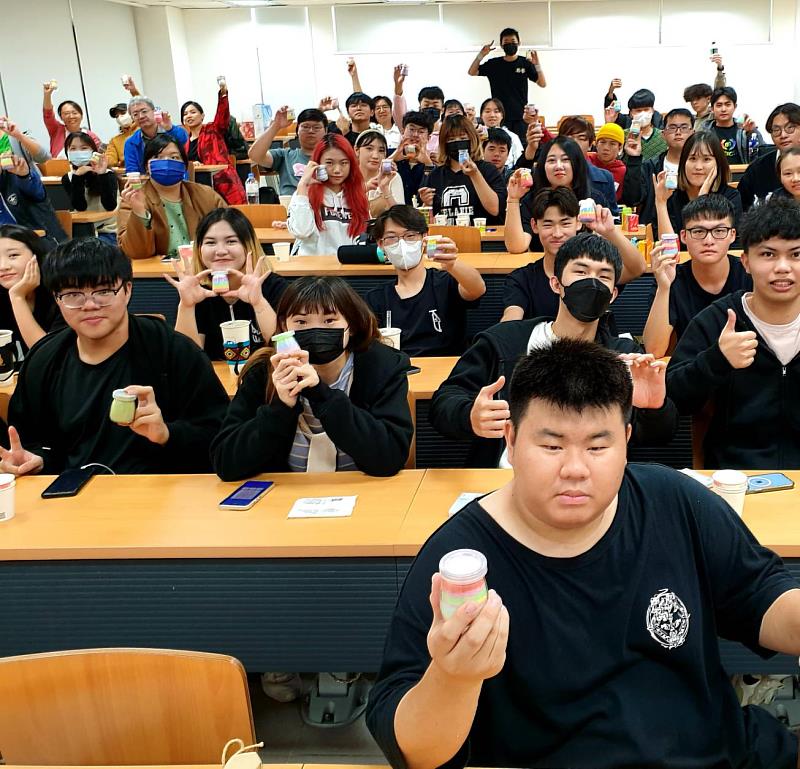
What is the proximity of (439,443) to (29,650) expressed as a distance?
1.74m

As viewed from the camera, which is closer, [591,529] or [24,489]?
[591,529]

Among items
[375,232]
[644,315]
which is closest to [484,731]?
[375,232]

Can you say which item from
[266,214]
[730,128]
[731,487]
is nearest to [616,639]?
[731,487]

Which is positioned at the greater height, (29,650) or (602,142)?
(602,142)

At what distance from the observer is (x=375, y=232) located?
3.69 metres

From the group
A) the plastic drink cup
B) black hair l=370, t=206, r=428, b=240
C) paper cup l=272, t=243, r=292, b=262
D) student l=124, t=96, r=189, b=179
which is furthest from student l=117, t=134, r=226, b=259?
the plastic drink cup

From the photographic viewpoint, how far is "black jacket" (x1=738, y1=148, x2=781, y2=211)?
493cm

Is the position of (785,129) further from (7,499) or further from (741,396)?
(7,499)

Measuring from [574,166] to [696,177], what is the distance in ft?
2.09

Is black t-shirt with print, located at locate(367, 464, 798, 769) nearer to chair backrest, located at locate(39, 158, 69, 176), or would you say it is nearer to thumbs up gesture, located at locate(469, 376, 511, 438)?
thumbs up gesture, located at locate(469, 376, 511, 438)

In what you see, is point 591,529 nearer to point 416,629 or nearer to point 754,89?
point 416,629

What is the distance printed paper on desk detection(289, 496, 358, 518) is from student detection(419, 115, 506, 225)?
141 inches

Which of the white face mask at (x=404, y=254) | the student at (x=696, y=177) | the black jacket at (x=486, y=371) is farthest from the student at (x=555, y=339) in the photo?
the student at (x=696, y=177)

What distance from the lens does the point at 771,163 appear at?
4.94 m
